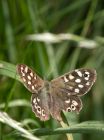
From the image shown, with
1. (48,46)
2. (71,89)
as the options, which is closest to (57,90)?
(71,89)

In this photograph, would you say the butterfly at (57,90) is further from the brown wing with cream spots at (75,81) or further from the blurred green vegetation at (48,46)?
the blurred green vegetation at (48,46)

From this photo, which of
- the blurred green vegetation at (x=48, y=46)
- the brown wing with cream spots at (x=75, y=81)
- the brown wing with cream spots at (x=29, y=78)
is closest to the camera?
the brown wing with cream spots at (x=29, y=78)

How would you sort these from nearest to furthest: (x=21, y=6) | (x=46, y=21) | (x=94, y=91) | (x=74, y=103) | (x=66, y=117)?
(x=74, y=103)
(x=66, y=117)
(x=21, y=6)
(x=46, y=21)
(x=94, y=91)

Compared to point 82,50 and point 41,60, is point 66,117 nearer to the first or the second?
point 41,60

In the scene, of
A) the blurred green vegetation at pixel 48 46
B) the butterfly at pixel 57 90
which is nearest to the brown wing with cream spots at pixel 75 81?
the butterfly at pixel 57 90

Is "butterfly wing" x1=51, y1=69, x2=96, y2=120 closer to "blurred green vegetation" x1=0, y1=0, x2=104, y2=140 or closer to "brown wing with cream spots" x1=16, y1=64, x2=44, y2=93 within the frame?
"brown wing with cream spots" x1=16, y1=64, x2=44, y2=93

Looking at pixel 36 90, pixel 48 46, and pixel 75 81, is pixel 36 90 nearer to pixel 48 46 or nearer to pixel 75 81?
pixel 75 81

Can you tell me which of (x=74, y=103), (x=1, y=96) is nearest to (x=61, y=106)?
(x=74, y=103)
